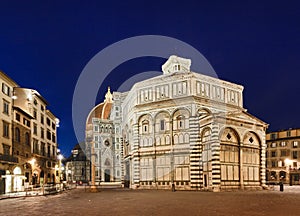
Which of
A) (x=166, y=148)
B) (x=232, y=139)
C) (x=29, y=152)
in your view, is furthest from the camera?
(x=29, y=152)

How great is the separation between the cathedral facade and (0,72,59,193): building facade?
34.6 ft

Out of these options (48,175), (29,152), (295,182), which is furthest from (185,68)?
(295,182)

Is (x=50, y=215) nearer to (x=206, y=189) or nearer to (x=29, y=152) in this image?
(x=206, y=189)

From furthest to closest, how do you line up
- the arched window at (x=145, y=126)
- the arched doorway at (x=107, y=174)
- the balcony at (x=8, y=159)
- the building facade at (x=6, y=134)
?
1. the arched doorway at (x=107, y=174)
2. the arched window at (x=145, y=126)
3. the building facade at (x=6, y=134)
4. the balcony at (x=8, y=159)

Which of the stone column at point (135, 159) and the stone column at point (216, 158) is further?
the stone column at point (135, 159)

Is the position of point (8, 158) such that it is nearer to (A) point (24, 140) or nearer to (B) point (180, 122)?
(A) point (24, 140)

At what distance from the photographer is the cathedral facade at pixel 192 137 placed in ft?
139

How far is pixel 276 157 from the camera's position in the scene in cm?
8162

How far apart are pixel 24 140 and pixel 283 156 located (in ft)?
185

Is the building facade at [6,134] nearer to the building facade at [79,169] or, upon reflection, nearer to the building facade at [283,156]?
the building facade at [283,156]

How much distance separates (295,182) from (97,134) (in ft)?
164

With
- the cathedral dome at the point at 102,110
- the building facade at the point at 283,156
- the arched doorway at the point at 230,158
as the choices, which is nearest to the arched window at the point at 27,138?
the arched doorway at the point at 230,158

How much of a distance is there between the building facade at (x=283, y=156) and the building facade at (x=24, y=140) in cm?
4854

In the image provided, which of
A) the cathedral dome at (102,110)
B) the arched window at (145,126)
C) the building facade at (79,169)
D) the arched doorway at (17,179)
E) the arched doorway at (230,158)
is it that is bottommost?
the building facade at (79,169)
